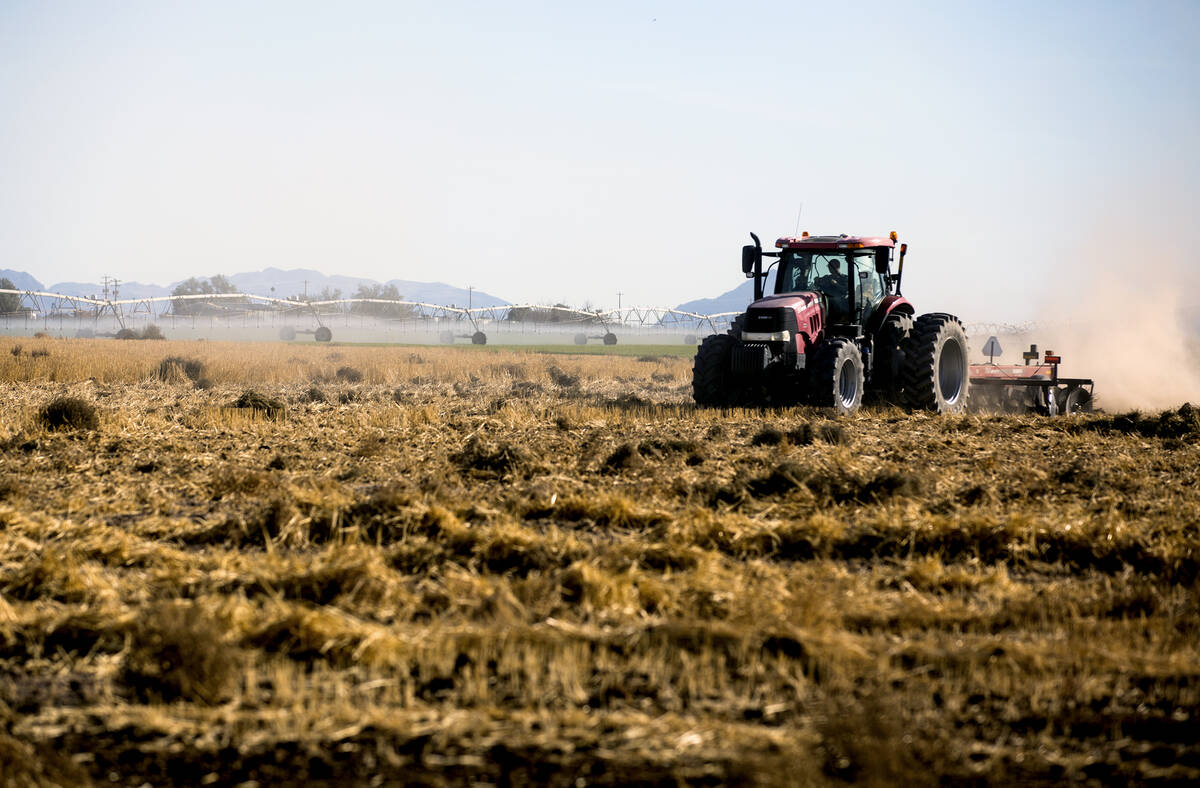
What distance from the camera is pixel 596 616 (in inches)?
243

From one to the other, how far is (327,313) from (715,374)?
10367cm

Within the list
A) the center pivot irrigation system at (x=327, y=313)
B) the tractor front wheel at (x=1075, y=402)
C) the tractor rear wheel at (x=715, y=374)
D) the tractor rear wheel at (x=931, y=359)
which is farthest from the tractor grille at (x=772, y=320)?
the center pivot irrigation system at (x=327, y=313)

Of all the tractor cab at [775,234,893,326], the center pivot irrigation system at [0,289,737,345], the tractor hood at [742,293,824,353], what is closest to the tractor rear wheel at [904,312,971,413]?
the tractor cab at [775,234,893,326]

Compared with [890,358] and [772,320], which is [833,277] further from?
[772,320]

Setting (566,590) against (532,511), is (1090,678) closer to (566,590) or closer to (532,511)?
(566,590)

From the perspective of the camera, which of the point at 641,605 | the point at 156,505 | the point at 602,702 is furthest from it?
the point at 156,505

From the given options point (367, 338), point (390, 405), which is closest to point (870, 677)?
point (390, 405)

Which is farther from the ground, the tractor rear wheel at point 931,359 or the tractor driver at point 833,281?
the tractor driver at point 833,281

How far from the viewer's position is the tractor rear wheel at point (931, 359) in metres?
17.7

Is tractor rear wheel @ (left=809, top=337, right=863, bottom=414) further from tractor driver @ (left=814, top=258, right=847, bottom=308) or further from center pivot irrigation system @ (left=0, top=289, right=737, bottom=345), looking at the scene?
center pivot irrigation system @ (left=0, top=289, right=737, bottom=345)

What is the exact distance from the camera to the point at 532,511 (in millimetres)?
9133

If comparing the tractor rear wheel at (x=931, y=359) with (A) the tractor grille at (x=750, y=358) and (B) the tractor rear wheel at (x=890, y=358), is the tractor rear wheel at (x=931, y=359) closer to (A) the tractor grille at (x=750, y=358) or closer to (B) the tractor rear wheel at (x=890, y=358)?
(B) the tractor rear wheel at (x=890, y=358)

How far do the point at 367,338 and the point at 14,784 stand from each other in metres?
97.9

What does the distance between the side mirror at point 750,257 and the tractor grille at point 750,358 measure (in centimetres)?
150
